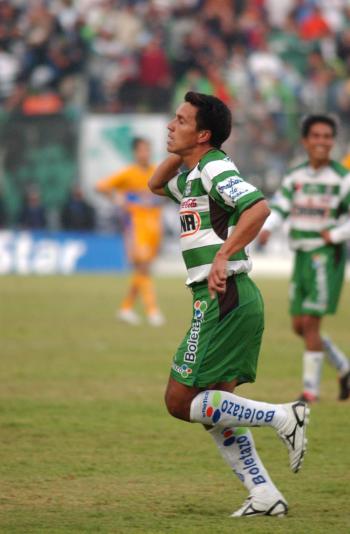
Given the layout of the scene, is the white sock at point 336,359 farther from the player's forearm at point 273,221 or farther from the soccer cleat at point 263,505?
the soccer cleat at point 263,505

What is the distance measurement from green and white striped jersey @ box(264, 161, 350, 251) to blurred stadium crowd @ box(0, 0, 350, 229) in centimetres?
1587

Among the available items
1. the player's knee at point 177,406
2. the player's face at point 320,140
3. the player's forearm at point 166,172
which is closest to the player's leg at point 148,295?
the player's face at point 320,140

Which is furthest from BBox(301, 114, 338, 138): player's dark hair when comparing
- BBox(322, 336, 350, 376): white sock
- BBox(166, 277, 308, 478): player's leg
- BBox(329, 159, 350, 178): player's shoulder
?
BBox(166, 277, 308, 478): player's leg

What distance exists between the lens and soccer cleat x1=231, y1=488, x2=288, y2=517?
20.8 ft

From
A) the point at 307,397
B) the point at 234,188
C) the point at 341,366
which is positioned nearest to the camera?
the point at 234,188

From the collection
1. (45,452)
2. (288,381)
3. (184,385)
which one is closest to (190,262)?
(184,385)

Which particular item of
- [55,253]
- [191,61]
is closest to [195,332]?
[55,253]

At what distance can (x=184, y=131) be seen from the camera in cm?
640

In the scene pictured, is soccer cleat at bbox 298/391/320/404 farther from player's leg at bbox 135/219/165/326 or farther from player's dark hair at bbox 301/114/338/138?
player's leg at bbox 135/219/165/326

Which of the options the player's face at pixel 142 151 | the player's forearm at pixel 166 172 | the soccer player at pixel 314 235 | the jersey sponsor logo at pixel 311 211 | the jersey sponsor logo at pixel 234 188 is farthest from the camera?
the player's face at pixel 142 151

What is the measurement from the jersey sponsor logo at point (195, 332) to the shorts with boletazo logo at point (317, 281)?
169 inches

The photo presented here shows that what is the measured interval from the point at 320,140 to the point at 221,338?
14.8ft

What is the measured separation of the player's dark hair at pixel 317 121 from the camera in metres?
10.3

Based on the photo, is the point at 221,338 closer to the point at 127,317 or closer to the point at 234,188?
the point at 234,188
